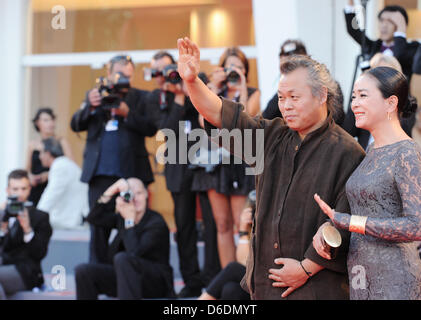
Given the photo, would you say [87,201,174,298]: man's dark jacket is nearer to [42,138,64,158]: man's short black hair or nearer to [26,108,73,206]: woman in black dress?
[26,108,73,206]: woman in black dress

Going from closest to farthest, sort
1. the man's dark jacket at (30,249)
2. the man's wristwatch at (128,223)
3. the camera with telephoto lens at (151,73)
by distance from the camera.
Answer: the man's wristwatch at (128,223) < the camera with telephoto lens at (151,73) < the man's dark jacket at (30,249)

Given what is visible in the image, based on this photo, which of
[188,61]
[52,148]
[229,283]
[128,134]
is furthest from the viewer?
[52,148]

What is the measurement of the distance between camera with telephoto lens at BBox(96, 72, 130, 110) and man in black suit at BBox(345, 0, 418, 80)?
167 centimetres

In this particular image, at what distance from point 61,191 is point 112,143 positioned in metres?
1.54

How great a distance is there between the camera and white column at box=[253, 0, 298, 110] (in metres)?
5.82

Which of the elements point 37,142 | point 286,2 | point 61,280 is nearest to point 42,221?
point 61,280

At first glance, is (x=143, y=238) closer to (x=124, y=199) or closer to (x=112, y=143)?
(x=124, y=199)

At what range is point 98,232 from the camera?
16.7ft

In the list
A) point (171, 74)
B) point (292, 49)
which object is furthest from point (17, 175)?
point (292, 49)

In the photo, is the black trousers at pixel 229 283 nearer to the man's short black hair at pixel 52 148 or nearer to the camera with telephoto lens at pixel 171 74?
the camera with telephoto lens at pixel 171 74

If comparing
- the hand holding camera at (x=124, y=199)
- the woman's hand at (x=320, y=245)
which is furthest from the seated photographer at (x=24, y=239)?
the woman's hand at (x=320, y=245)

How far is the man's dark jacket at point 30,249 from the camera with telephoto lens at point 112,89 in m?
1.07

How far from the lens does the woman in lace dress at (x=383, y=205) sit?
249 centimetres

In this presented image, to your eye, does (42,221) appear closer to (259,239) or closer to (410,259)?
(259,239)
